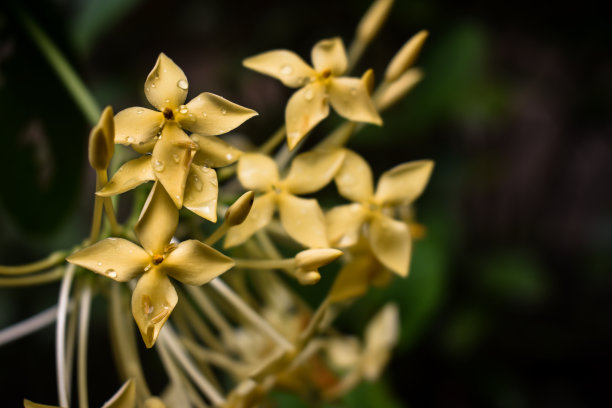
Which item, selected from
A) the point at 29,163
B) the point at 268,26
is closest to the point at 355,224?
the point at 29,163

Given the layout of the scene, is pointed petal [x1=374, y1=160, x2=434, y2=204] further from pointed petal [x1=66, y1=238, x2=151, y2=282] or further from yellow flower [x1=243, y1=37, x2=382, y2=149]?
pointed petal [x1=66, y1=238, x2=151, y2=282]

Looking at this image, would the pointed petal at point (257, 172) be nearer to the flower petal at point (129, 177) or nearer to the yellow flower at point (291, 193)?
the yellow flower at point (291, 193)

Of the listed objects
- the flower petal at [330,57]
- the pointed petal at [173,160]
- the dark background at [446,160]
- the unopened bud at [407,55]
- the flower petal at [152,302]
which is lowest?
the dark background at [446,160]

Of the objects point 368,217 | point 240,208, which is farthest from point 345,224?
point 240,208

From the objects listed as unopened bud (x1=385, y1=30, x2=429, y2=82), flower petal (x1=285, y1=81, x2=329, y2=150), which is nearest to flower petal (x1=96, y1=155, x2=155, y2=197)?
flower petal (x1=285, y1=81, x2=329, y2=150)

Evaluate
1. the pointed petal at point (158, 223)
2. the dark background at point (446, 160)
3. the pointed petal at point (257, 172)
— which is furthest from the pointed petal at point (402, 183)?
the dark background at point (446, 160)

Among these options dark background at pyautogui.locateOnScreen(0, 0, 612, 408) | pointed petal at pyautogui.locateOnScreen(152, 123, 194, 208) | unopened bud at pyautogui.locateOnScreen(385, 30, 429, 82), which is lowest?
dark background at pyautogui.locateOnScreen(0, 0, 612, 408)

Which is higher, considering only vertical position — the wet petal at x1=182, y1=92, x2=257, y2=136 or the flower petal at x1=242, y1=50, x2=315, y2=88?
the wet petal at x1=182, y1=92, x2=257, y2=136
